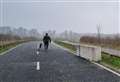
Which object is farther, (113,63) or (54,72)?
(113,63)

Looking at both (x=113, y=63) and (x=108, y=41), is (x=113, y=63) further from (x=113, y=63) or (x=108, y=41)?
(x=108, y=41)

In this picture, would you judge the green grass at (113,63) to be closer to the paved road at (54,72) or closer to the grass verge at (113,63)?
the grass verge at (113,63)

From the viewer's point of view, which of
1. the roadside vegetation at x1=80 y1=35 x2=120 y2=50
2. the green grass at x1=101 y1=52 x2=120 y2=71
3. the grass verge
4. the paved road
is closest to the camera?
the paved road

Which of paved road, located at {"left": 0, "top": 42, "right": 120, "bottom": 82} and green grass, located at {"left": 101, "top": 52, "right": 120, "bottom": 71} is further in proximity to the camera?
green grass, located at {"left": 101, "top": 52, "right": 120, "bottom": 71}

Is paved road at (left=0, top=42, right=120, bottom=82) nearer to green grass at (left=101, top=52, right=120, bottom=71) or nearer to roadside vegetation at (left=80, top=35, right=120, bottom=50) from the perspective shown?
green grass at (left=101, top=52, right=120, bottom=71)

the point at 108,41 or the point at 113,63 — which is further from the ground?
the point at 108,41

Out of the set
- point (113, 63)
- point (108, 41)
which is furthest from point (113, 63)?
point (108, 41)

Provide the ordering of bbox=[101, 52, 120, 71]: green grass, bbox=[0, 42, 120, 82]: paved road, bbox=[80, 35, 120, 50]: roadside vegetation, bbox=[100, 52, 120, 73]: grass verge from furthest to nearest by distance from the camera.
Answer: bbox=[80, 35, 120, 50]: roadside vegetation
bbox=[101, 52, 120, 71]: green grass
bbox=[100, 52, 120, 73]: grass verge
bbox=[0, 42, 120, 82]: paved road

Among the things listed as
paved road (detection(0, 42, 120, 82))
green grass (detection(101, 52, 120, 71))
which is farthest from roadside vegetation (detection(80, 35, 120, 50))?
paved road (detection(0, 42, 120, 82))

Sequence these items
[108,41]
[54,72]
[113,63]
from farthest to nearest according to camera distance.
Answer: [108,41]
[113,63]
[54,72]

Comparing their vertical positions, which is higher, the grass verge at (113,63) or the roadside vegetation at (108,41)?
the roadside vegetation at (108,41)

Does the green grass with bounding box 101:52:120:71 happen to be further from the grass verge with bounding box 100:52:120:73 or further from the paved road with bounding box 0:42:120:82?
the paved road with bounding box 0:42:120:82

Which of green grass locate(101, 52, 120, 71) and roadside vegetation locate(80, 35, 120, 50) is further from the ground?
roadside vegetation locate(80, 35, 120, 50)

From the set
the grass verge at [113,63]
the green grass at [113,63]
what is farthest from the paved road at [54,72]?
the green grass at [113,63]
